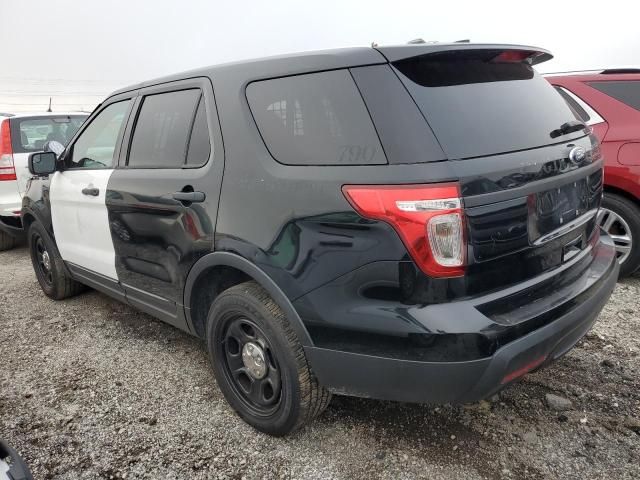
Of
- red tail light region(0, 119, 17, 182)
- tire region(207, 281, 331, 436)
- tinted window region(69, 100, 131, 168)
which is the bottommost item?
tire region(207, 281, 331, 436)

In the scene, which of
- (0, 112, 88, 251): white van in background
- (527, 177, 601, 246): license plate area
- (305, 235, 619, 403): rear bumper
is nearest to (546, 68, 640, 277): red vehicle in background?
(527, 177, 601, 246): license plate area

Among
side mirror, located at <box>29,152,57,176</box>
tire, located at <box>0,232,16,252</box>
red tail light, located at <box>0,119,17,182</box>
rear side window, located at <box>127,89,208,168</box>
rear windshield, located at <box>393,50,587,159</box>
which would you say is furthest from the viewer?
tire, located at <box>0,232,16,252</box>

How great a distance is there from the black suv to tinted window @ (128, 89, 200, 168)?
0.02 metres

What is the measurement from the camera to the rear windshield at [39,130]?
5.70 meters

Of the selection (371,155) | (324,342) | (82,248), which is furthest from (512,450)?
(82,248)

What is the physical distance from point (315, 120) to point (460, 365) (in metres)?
1.10

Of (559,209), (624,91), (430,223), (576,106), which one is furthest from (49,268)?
(624,91)

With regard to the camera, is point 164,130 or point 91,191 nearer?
point 164,130

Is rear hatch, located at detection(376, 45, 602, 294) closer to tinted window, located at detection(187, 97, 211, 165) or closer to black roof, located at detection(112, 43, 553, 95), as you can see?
black roof, located at detection(112, 43, 553, 95)

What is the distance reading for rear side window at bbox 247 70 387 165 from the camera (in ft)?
6.17

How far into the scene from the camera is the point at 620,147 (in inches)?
156

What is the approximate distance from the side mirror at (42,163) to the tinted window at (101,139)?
0.52ft

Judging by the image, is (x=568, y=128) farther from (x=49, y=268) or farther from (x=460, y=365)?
(x=49, y=268)

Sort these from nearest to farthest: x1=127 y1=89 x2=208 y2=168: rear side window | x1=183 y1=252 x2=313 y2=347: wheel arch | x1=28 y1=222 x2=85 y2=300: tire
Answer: x1=183 y1=252 x2=313 y2=347: wheel arch < x1=127 y1=89 x2=208 y2=168: rear side window < x1=28 y1=222 x2=85 y2=300: tire
